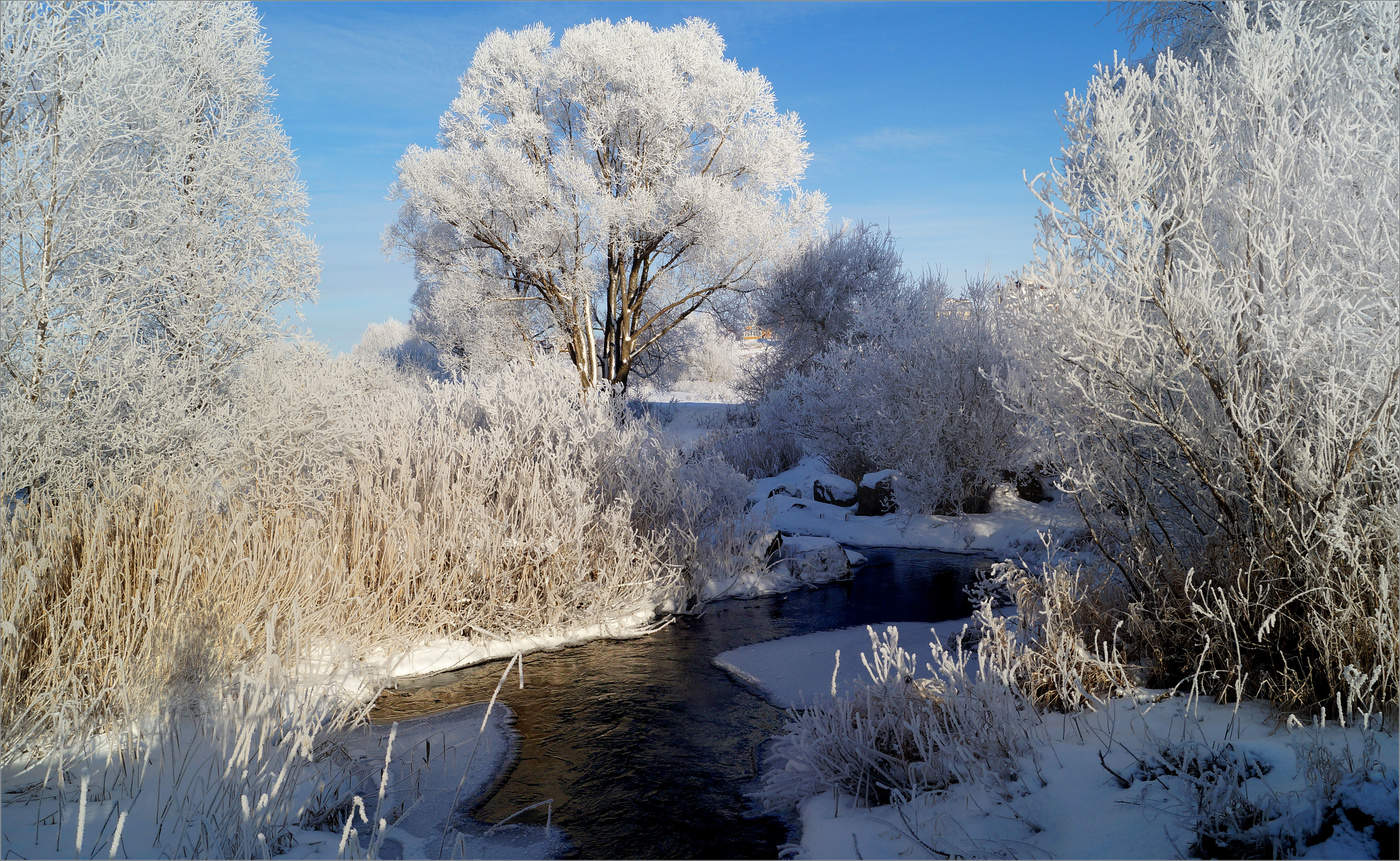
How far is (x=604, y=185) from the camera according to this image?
741 inches

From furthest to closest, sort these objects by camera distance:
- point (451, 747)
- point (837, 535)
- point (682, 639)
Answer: point (837, 535) < point (682, 639) < point (451, 747)

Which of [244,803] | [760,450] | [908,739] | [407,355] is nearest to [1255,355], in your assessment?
[908,739]

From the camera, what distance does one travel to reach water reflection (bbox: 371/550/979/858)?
357 centimetres

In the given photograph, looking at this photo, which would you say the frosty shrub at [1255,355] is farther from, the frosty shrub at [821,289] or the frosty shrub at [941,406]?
the frosty shrub at [821,289]

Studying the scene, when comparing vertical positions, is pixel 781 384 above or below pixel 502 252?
below

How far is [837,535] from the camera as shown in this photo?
11.6 m

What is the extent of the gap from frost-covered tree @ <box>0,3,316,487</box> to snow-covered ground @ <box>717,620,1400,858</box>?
4334mm

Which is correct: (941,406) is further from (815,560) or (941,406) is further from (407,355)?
(407,355)

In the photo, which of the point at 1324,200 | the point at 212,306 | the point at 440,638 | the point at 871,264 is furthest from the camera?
the point at 871,264

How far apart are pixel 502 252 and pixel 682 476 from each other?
38.4 ft

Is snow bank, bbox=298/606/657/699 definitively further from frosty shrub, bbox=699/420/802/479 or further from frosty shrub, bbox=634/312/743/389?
frosty shrub, bbox=634/312/743/389

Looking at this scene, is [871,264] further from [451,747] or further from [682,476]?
[451,747]

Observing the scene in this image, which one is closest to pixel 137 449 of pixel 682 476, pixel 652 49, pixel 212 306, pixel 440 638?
pixel 212 306

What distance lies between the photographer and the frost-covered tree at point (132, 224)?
440cm
